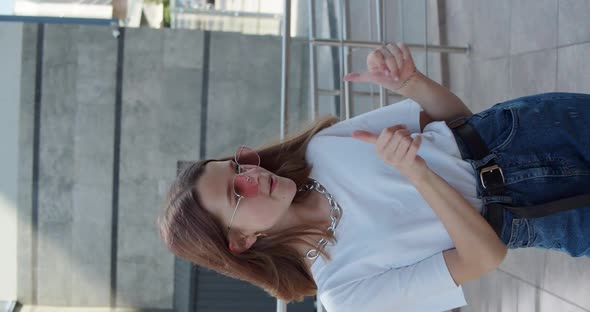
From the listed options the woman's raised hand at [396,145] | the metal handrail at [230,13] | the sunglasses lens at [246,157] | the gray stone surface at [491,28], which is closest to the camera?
the woman's raised hand at [396,145]

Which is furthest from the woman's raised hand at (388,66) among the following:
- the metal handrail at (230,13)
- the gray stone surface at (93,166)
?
the metal handrail at (230,13)

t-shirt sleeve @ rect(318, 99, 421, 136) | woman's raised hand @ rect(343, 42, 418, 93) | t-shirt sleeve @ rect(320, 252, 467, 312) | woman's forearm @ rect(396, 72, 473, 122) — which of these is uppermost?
woman's raised hand @ rect(343, 42, 418, 93)

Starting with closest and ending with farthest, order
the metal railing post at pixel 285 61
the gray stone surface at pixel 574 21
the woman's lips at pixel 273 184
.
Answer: the woman's lips at pixel 273 184
the gray stone surface at pixel 574 21
the metal railing post at pixel 285 61

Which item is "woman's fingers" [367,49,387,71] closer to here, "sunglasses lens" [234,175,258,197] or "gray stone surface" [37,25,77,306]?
"sunglasses lens" [234,175,258,197]

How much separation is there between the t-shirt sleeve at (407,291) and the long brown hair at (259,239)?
0.14m

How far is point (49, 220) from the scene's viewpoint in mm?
4883

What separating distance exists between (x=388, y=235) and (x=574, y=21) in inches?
62.6

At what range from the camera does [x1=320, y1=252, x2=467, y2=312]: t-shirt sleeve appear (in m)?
1.52

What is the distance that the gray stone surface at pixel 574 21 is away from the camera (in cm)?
253

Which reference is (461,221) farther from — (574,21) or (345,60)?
(345,60)

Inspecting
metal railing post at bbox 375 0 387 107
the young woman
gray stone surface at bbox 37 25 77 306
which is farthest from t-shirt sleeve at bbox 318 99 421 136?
gray stone surface at bbox 37 25 77 306

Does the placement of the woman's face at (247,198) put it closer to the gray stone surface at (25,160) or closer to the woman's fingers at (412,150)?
the woman's fingers at (412,150)

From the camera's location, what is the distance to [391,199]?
1.60 metres

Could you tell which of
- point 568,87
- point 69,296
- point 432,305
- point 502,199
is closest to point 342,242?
point 432,305
